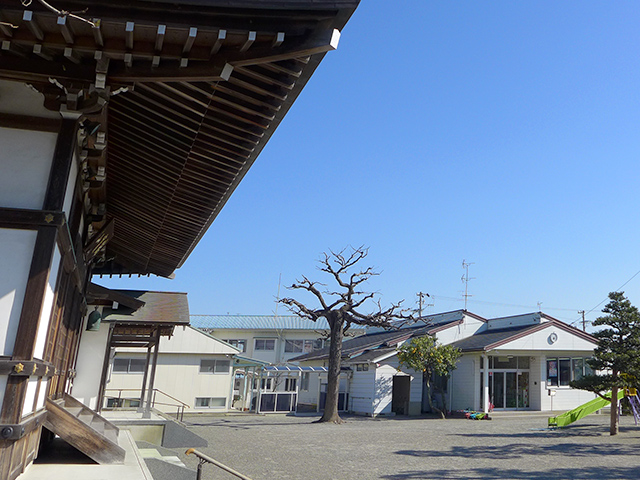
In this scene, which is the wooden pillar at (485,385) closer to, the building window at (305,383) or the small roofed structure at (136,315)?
the building window at (305,383)

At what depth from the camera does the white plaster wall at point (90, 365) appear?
12.5m

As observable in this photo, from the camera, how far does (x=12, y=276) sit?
4289 mm

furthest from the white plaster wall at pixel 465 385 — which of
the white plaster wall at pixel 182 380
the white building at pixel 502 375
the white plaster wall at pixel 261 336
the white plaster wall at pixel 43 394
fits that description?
the white plaster wall at pixel 43 394

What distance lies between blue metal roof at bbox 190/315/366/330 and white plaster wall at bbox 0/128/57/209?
1463 inches

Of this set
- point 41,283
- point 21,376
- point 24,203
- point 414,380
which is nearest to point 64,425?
point 21,376

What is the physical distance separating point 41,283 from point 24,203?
719 mm

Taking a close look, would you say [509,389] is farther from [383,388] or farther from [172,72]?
[172,72]

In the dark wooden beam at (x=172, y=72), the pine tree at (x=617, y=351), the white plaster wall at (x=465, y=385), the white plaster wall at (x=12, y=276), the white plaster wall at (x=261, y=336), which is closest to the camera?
the dark wooden beam at (x=172, y=72)

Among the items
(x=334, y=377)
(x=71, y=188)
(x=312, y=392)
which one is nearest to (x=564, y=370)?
(x=334, y=377)

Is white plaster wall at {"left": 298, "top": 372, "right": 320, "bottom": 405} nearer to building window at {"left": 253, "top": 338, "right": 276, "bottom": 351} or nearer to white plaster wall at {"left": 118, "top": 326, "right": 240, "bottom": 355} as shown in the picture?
white plaster wall at {"left": 118, "top": 326, "right": 240, "bottom": 355}

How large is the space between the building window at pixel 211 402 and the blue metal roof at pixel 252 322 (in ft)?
41.8

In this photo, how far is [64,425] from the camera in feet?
18.9

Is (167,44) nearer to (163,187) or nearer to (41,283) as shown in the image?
(41,283)

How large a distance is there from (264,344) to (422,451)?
2895 cm
